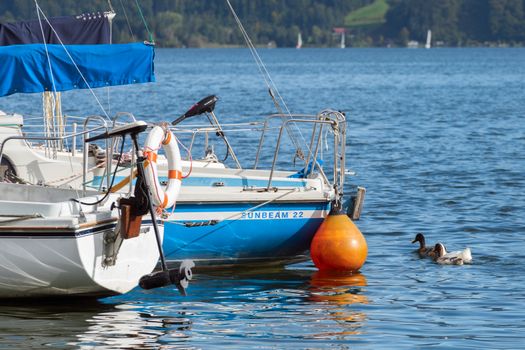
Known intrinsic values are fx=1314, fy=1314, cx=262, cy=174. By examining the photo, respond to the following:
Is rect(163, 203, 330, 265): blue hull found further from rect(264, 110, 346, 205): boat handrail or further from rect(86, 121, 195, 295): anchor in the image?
rect(86, 121, 195, 295): anchor

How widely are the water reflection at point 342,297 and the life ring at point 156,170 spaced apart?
7.14 ft

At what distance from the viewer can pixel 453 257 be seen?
17.6 meters

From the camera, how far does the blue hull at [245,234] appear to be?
1620 centimetres

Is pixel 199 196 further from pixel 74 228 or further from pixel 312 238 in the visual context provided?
pixel 74 228

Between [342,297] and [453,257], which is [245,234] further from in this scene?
[453,257]

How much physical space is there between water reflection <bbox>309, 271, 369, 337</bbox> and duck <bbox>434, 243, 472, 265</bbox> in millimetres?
1382

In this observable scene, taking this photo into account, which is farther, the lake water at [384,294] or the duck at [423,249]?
the duck at [423,249]

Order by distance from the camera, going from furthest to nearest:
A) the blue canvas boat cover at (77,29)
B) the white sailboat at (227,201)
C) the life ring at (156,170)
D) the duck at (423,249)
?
the blue canvas boat cover at (77,29), the duck at (423,249), the white sailboat at (227,201), the life ring at (156,170)

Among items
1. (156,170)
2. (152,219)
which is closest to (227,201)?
(156,170)

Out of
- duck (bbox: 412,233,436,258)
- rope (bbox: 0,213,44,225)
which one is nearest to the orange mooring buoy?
duck (bbox: 412,233,436,258)

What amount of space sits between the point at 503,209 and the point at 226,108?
3274 cm

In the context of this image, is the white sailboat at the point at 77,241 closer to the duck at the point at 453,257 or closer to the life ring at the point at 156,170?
the life ring at the point at 156,170

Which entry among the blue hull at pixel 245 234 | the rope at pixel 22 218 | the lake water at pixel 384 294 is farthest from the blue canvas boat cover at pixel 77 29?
the rope at pixel 22 218

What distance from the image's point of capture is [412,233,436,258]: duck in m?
18.0
